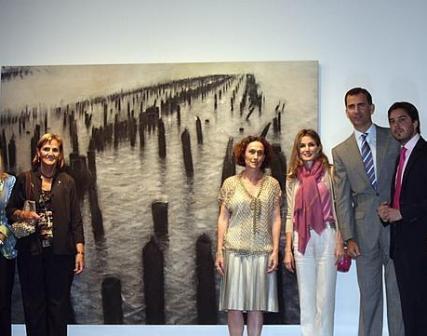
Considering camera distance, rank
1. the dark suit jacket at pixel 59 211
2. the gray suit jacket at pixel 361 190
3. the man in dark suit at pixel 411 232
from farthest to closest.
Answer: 1. the dark suit jacket at pixel 59 211
2. the gray suit jacket at pixel 361 190
3. the man in dark suit at pixel 411 232

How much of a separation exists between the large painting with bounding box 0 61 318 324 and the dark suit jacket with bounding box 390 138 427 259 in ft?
3.48

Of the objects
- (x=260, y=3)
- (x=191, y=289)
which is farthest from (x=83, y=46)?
(x=191, y=289)

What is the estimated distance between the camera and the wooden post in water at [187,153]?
431cm

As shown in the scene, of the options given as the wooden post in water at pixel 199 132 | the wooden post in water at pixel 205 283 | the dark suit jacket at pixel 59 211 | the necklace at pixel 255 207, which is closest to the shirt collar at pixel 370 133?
the necklace at pixel 255 207

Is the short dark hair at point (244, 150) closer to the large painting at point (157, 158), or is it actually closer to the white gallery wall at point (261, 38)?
the large painting at point (157, 158)

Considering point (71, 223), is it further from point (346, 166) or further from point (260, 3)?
point (260, 3)

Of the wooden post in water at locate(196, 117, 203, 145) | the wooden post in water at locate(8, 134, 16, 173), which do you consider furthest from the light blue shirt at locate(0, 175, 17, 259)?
the wooden post in water at locate(196, 117, 203, 145)

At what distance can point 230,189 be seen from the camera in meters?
3.85

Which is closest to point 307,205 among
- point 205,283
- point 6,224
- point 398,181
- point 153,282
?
point 398,181

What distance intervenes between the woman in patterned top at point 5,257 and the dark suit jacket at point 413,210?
7.75ft

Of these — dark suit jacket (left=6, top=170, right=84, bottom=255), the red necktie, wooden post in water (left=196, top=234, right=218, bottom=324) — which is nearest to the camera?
the red necktie

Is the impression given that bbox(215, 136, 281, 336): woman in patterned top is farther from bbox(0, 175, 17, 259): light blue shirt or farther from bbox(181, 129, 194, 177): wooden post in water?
bbox(0, 175, 17, 259): light blue shirt

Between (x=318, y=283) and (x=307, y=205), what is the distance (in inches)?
19.2

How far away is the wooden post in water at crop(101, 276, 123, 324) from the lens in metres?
4.29
